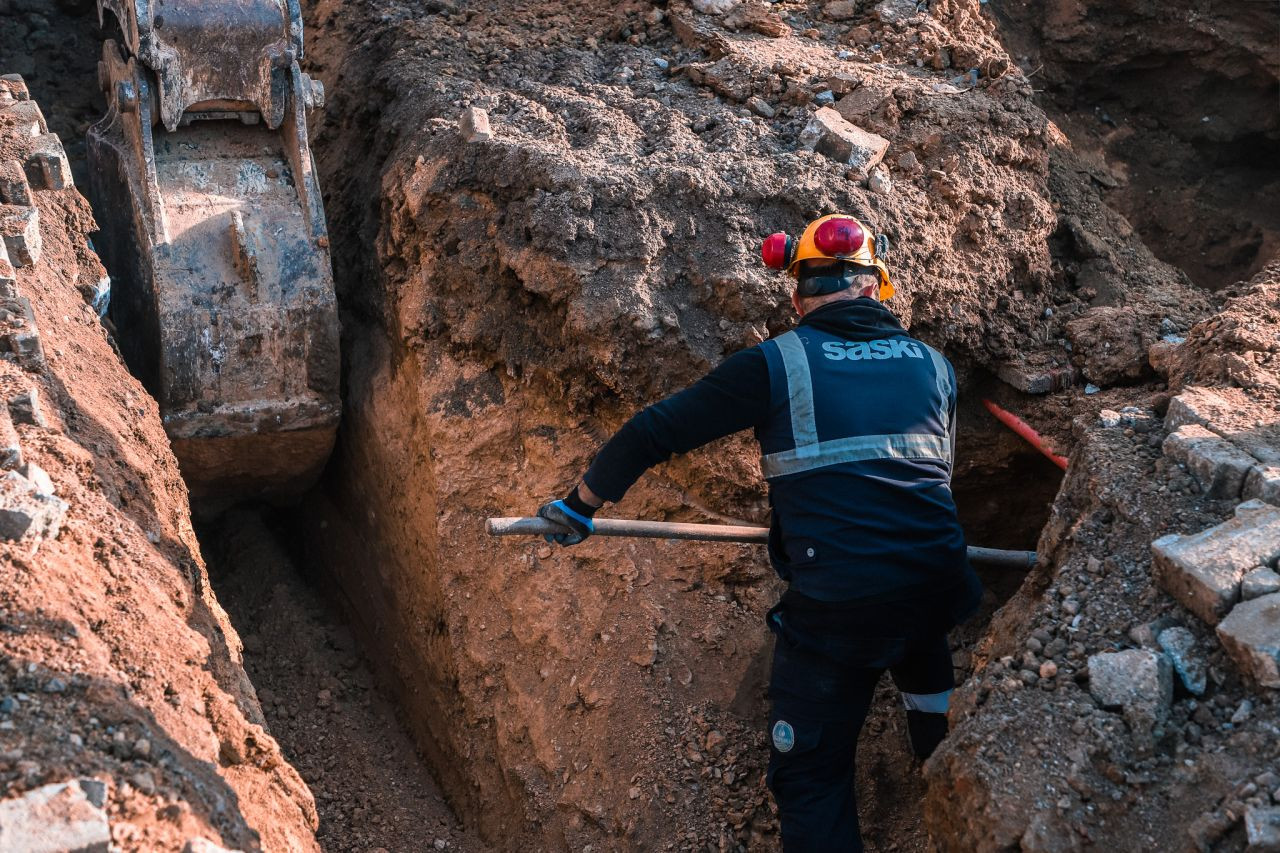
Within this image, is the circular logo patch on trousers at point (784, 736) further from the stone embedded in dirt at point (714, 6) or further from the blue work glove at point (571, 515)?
the stone embedded in dirt at point (714, 6)

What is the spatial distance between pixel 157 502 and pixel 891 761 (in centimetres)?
236

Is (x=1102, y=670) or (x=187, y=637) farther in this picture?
(x=187, y=637)

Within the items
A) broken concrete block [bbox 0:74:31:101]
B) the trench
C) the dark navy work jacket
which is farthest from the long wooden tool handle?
broken concrete block [bbox 0:74:31:101]

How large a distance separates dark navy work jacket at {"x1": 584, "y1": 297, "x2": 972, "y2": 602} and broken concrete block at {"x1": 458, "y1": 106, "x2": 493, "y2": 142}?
1621 mm

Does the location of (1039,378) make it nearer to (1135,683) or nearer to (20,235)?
(1135,683)

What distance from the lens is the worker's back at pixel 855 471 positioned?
341cm

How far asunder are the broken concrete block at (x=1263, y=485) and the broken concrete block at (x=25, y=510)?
9.31 feet

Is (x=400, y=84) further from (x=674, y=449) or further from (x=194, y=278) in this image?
(x=674, y=449)

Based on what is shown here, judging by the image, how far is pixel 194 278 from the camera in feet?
15.0

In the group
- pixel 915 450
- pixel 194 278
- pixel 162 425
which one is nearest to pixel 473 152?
pixel 194 278

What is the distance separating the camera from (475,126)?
4637 mm

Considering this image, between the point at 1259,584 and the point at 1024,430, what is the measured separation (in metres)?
1.86

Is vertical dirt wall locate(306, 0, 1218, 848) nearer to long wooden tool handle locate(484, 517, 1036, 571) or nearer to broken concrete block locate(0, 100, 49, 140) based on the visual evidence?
long wooden tool handle locate(484, 517, 1036, 571)

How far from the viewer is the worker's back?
11.2 ft
